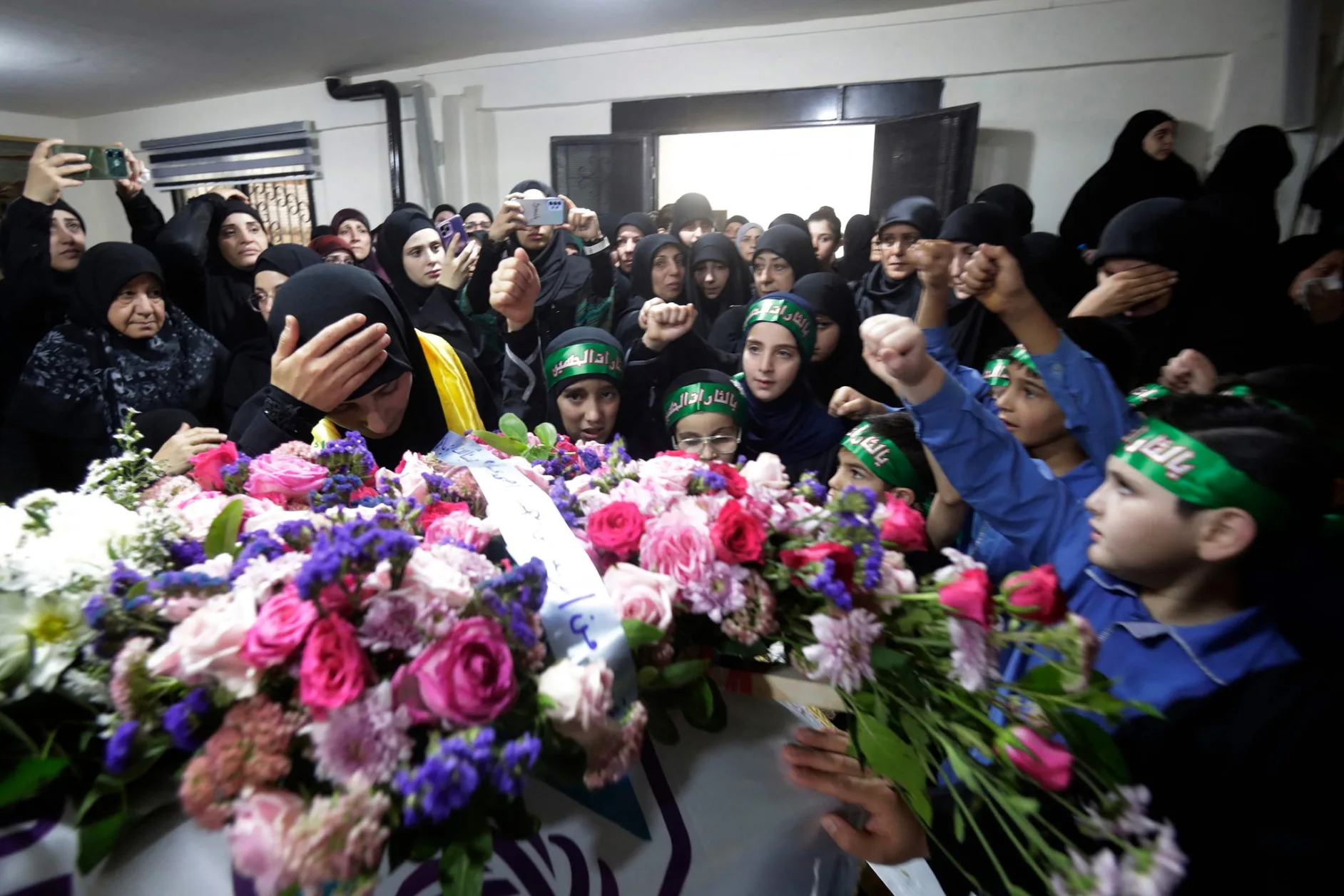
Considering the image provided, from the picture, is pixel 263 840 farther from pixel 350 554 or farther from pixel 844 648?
pixel 844 648

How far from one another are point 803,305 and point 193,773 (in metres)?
1.61

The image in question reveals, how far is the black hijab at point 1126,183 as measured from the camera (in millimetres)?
1604

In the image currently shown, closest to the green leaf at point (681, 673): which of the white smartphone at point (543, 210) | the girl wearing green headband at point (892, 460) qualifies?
the girl wearing green headband at point (892, 460)

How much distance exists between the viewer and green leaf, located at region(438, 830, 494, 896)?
1.63 ft

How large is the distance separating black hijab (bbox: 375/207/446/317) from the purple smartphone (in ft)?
0.20

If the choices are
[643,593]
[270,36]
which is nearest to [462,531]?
[643,593]

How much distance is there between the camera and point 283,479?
830 millimetres

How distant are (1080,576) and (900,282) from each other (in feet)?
3.64

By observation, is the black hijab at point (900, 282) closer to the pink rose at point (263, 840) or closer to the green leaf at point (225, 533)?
the green leaf at point (225, 533)

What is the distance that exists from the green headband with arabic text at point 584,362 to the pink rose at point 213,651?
1309mm

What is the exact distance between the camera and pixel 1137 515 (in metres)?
0.93

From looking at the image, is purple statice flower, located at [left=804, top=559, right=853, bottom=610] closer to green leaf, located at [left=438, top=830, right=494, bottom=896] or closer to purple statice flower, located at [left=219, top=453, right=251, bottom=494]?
green leaf, located at [left=438, top=830, right=494, bottom=896]

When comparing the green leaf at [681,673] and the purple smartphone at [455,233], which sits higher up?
the purple smartphone at [455,233]

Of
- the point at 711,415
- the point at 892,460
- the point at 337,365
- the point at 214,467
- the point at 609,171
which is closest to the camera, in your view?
the point at 214,467
